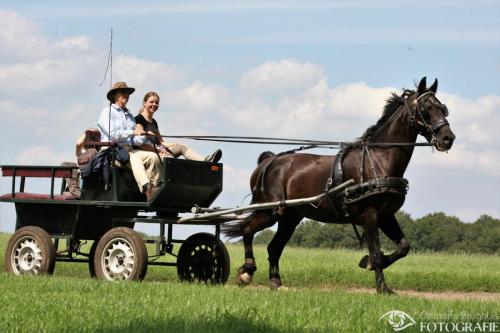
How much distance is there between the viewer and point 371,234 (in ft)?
42.9

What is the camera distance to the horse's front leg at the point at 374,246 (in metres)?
12.9

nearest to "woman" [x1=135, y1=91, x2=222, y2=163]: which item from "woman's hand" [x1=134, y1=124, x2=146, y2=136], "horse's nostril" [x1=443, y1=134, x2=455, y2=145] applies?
"woman's hand" [x1=134, y1=124, x2=146, y2=136]

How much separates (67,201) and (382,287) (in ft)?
16.2

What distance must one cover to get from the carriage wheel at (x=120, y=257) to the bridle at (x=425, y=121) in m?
4.17

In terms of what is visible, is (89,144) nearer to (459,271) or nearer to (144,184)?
(144,184)

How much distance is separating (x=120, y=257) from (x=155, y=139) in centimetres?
180

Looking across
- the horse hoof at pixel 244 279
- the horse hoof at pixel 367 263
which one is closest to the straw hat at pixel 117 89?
the horse hoof at pixel 244 279

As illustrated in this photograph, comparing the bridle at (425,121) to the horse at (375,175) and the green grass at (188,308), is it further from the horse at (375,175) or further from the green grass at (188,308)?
the green grass at (188,308)

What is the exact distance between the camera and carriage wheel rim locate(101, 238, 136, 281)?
13.7 meters

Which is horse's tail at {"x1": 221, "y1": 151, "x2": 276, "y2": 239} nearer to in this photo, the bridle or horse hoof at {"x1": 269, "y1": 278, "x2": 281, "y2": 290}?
horse hoof at {"x1": 269, "y1": 278, "x2": 281, "y2": 290}

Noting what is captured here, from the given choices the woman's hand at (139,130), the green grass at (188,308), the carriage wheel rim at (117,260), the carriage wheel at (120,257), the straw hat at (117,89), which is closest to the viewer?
the green grass at (188,308)

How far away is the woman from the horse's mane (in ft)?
7.61

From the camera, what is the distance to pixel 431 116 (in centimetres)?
1289

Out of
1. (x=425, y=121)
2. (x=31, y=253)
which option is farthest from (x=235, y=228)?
(x=425, y=121)
